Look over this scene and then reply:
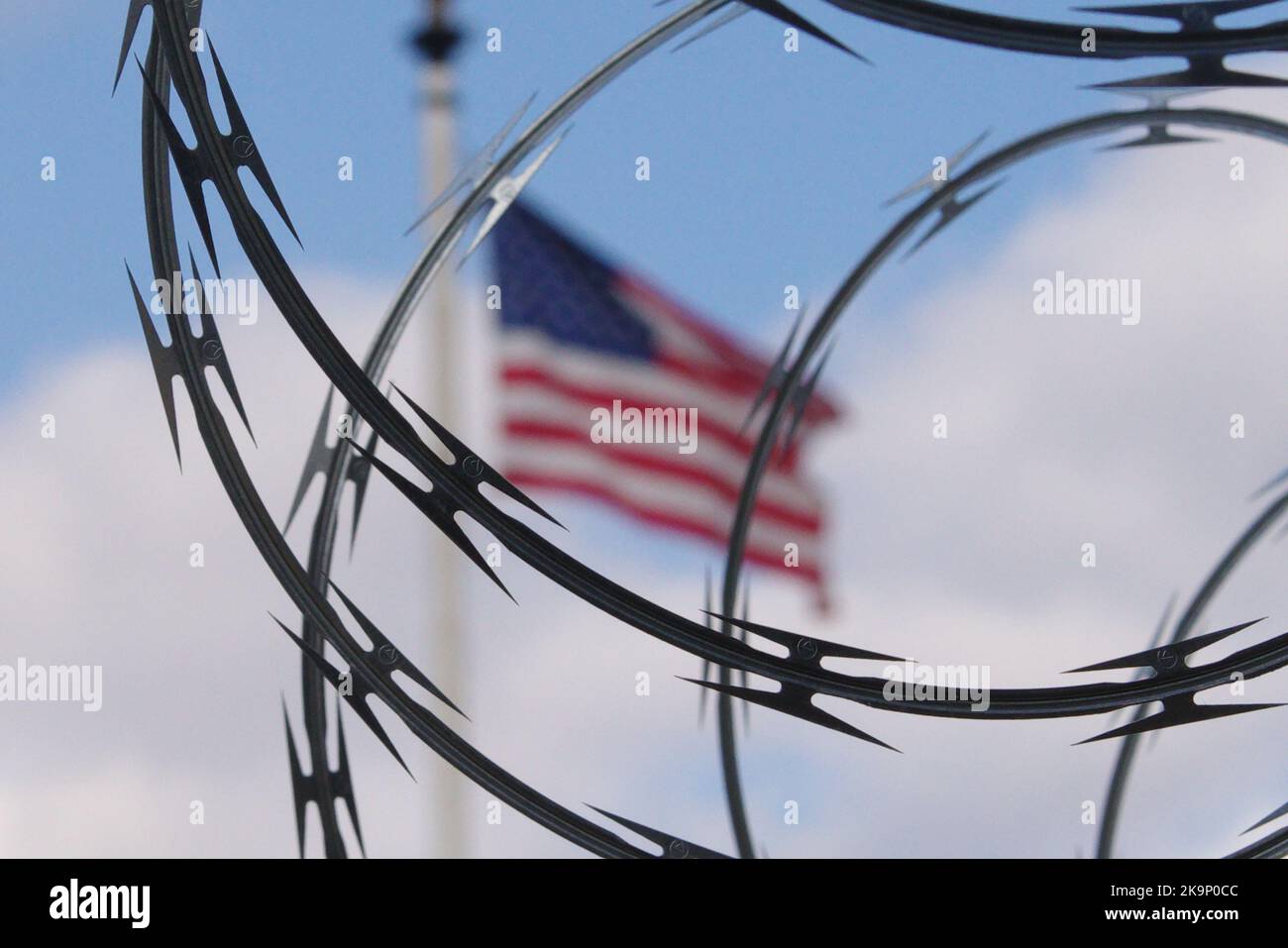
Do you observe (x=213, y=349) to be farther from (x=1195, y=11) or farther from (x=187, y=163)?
(x=1195, y=11)

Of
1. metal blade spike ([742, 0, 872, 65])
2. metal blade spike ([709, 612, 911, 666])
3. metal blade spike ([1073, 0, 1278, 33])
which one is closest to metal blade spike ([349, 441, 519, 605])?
metal blade spike ([709, 612, 911, 666])

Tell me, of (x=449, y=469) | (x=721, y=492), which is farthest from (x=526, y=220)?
(x=449, y=469)

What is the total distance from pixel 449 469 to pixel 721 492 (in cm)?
534

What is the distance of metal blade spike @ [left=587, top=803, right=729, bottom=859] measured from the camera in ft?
28.8

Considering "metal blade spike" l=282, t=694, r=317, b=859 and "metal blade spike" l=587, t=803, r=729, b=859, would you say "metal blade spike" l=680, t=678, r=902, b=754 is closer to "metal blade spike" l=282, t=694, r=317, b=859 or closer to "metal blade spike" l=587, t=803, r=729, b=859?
"metal blade spike" l=587, t=803, r=729, b=859

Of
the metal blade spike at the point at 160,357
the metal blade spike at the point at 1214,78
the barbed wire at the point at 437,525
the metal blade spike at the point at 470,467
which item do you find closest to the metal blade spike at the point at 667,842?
the barbed wire at the point at 437,525

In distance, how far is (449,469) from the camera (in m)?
8.66

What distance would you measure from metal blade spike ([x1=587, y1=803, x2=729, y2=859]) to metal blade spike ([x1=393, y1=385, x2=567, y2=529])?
161 cm

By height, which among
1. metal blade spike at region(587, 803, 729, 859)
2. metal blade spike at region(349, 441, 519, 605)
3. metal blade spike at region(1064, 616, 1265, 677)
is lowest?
metal blade spike at region(587, 803, 729, 859)

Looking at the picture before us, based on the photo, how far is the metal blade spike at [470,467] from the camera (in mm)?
8688

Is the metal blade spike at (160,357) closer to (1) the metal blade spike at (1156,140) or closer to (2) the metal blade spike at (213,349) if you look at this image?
(2) the metal blade spike at (213,349)

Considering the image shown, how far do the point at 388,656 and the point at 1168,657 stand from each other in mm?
4212
